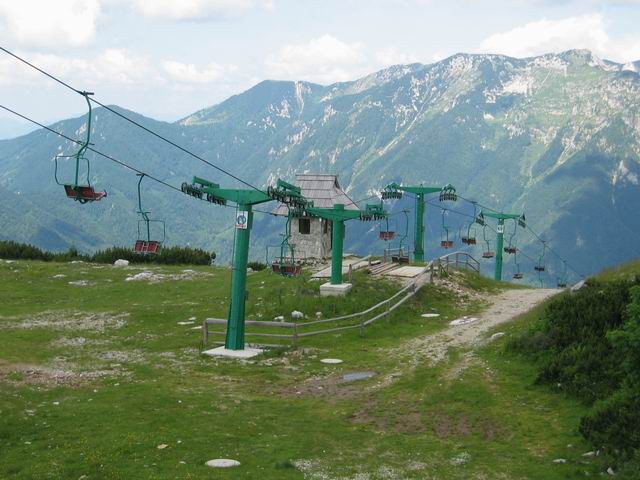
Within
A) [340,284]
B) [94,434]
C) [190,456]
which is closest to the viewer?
[190,456]

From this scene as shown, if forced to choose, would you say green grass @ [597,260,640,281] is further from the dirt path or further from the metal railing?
the metal railing

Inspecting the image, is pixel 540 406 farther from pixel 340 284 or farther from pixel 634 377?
pixel 340 284

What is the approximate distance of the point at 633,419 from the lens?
686 inches

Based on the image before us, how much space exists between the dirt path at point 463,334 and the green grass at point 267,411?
76 centimetres

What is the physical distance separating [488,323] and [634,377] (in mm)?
16349

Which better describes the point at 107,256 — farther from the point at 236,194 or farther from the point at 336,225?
the point at 236,194

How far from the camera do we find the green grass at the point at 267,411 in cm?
1684

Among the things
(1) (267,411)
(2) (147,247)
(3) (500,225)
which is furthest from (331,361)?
(3) (500,225)

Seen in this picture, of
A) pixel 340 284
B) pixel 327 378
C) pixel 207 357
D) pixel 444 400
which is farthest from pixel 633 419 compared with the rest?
pixel 340 284

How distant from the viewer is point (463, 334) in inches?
1287

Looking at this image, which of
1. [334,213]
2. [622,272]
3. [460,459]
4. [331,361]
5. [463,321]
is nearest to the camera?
[460,459]

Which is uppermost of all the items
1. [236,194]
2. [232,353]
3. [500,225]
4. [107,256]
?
[500,225]

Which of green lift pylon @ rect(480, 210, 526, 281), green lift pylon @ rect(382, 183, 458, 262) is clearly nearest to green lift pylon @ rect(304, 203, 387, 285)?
green lift pylon @ rect(382, 183, 458, 262)

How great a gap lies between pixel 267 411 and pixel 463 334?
13.4 meters
